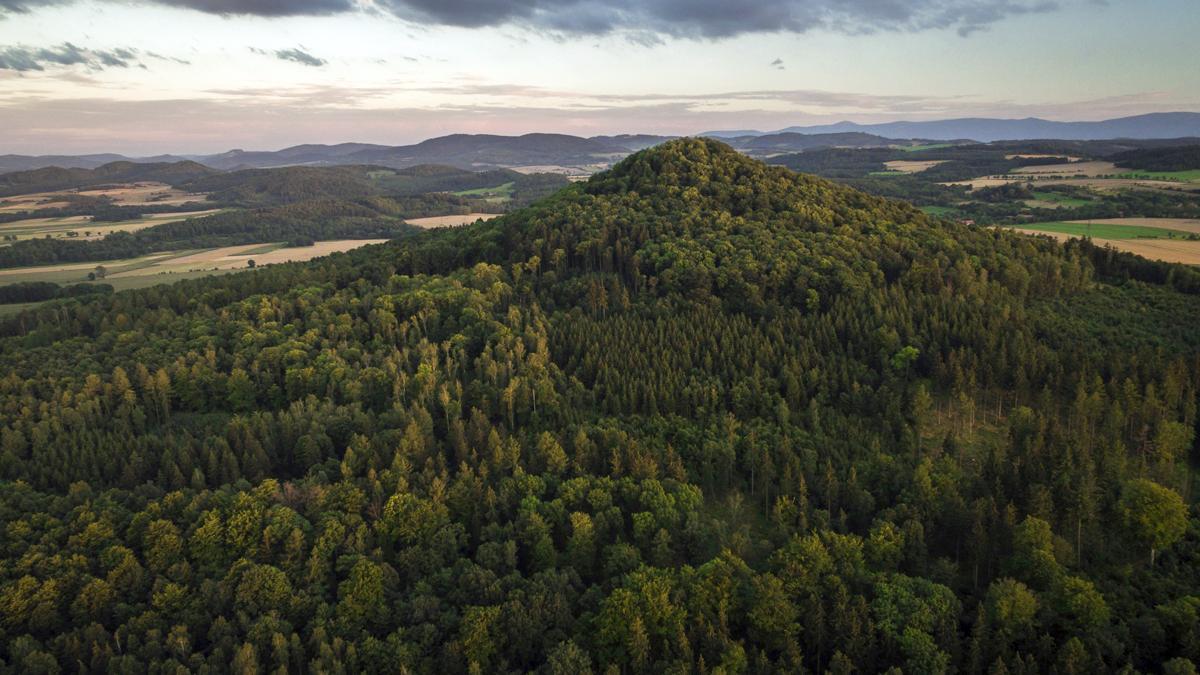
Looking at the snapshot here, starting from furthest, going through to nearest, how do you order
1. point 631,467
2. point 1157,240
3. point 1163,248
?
1. point 1157,240
2. point 1163,248
3. point 631,467

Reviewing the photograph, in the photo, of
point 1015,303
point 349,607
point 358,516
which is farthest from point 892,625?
point 1015,303

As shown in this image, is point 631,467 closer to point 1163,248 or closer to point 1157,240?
point 1163,248

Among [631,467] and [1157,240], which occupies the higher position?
[1157,240]

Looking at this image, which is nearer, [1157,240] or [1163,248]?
[1163,248]

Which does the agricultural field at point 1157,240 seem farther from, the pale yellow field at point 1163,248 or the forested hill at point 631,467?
the forested hill at point 631,467

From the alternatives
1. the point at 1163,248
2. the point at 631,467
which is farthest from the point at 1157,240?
the point at 631,467

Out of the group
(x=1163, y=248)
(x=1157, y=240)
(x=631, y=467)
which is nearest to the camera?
(x=631, y=467)

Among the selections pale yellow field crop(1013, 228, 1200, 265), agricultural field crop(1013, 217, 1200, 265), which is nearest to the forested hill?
pale yellow field crop(1013, 228, 1200, 265)

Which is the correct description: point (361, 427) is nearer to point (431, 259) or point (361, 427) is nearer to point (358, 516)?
point (358, 516)
